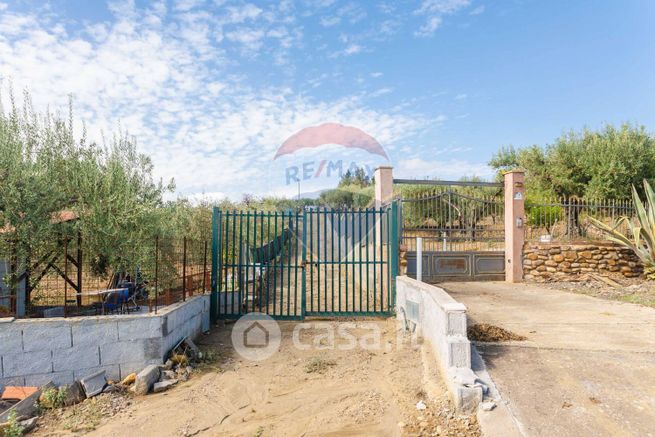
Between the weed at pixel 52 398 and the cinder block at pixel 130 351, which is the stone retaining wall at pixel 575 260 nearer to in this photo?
the cinder block at pixel 130 351

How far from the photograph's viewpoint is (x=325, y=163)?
1216 cm

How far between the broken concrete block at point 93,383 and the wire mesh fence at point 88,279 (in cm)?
Answer: 89

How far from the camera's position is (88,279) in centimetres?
588

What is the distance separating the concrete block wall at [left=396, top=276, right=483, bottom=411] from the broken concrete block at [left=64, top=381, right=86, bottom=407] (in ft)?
12.1

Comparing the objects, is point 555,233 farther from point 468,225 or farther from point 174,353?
point 174,353

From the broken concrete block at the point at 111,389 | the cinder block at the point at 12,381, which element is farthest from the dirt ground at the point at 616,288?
the cinder block at the point at 12,381

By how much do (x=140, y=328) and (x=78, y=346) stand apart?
631mm

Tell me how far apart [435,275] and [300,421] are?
24.1 ft

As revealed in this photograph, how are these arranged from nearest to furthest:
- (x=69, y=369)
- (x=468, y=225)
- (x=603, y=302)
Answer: (x=69, y=369), (x=603, y=302), (x=468, y=225)

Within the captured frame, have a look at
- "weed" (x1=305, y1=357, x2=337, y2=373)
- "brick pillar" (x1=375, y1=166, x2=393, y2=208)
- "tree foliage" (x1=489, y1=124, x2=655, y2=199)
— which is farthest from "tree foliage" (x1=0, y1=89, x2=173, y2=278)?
"tree foliage" (x1=489, y1=124, x2=655, y2=199)

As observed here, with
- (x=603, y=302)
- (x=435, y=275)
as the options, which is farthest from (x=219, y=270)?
(x=603, y=302)

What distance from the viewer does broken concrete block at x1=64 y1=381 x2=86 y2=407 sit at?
12.7 ft

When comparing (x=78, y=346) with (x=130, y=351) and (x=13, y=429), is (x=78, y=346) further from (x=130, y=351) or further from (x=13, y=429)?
(x=13, y=429)

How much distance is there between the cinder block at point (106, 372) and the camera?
4.19 meters
